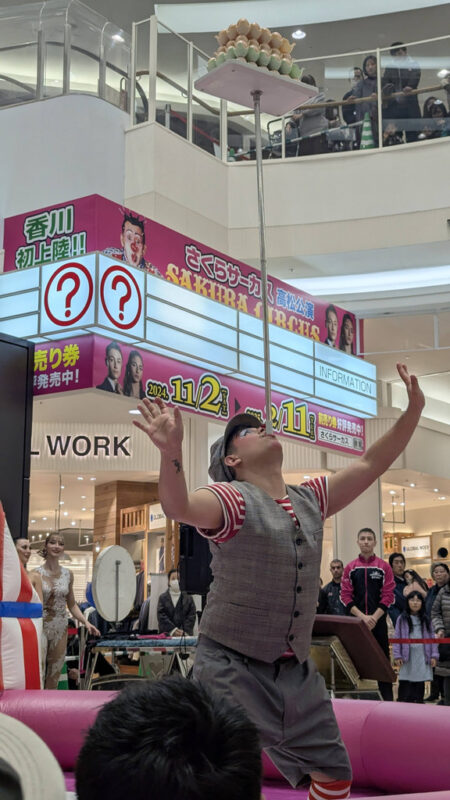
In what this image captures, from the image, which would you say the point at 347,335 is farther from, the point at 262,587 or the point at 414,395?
the point at 262,587

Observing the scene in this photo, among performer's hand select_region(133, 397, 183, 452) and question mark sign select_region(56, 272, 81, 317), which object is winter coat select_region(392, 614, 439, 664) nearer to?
question mark sign select_region(56, 272, 81, 317)

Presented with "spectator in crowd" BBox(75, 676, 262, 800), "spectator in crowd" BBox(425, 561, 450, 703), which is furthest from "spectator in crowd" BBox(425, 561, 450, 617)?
"spectator in crowd" BBox(75, 676, 262, 800)

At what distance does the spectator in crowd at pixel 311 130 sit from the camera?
11273 mm

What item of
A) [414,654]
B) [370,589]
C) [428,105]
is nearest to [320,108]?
[428,105]

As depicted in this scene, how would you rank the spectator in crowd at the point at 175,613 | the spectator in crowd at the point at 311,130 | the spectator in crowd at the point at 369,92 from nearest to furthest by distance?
the spectator in crowd at the point at 175,613, the spectator in crowd at the point at 369,92, the spectator in crowd at the point at 311,130

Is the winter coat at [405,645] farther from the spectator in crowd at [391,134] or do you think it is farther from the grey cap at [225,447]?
the grey cap at [225,447]

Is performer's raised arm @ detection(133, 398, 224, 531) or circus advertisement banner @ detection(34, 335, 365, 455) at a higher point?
circus advertisement banner @ detection(34, 335, 365, 455)

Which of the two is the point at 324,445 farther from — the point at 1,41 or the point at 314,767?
the point at 314,767

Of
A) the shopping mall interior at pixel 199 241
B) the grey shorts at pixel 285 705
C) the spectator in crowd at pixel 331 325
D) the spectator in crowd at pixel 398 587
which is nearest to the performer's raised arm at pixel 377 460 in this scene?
the grey shorts at pixel 285 705

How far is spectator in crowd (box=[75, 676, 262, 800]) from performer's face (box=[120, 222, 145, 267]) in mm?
7048

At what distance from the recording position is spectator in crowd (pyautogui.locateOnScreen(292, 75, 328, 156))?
11.3 meters

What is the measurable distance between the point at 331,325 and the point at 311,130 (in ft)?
8.90

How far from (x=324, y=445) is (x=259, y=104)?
623 cm

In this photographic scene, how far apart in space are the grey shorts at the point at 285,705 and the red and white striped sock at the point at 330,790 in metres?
0.04
